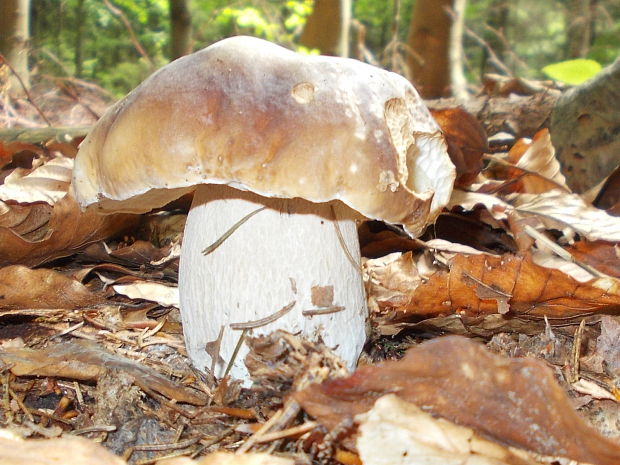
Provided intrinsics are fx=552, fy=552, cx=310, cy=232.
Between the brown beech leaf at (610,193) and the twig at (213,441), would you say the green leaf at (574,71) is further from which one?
the twig at (213,441)

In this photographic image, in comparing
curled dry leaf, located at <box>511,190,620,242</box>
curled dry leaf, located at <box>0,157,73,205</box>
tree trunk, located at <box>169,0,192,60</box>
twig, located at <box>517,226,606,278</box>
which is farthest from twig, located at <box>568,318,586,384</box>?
tree trunk, located at <box>169,0,192,60</box>

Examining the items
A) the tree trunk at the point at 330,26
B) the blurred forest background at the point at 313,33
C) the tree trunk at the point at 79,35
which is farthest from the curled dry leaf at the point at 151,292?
the tree trunk at the point at 79,35

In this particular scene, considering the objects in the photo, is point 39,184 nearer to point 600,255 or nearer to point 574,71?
point 600,255

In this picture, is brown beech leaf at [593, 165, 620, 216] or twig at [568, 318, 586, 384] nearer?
twig at [568, 318, 586, 384]

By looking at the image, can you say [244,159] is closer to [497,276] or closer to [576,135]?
[497,276]

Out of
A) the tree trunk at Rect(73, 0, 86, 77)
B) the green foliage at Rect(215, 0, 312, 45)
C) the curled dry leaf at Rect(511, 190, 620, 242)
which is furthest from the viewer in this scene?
the tree trunk at Rect(73, 0, 86, 77)

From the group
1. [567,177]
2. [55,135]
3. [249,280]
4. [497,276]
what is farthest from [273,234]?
[55,135]

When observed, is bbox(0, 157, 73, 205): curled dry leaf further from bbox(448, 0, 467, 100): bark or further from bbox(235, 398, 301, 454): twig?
bbox(448, 0, 467, 100): bark
